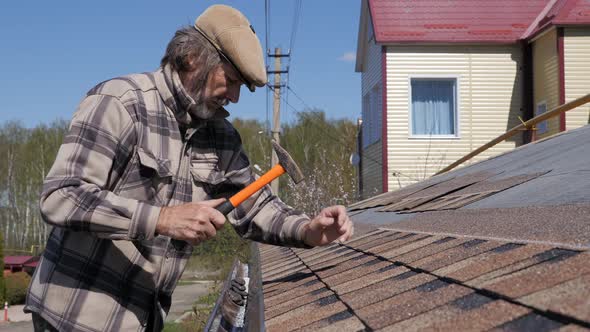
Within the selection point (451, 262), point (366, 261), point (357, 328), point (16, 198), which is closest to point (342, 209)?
point (366, 261)

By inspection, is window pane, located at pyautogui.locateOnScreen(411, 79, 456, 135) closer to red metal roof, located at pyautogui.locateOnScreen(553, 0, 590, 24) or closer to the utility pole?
red metal roof, located at pyautogui.locateOnScreen(553, 0, 590, 24)

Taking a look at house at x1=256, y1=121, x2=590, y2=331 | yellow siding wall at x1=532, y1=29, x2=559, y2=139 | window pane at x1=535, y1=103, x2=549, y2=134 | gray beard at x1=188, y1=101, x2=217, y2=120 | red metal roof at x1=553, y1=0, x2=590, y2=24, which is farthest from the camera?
window pane at x1=535, y1=103, x2=549, y2=134

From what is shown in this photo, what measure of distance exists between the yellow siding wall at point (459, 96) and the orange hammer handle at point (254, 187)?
15607mm

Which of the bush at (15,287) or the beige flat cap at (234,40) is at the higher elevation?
the beige flat cap at (234,40)

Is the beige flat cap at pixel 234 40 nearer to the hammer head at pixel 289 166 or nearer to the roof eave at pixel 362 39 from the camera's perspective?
the hammer head at pixel 289 166

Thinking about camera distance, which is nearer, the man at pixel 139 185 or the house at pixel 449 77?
the man at pixel 139 185

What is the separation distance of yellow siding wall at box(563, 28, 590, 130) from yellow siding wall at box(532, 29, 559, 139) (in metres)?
0.25

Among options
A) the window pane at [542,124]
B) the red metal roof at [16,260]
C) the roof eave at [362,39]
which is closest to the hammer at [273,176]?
the window pane at [542,124]

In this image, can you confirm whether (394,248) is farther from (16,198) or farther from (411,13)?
(16,198)

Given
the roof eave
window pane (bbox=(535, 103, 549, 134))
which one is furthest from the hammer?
the roof eave

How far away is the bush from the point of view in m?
35.2

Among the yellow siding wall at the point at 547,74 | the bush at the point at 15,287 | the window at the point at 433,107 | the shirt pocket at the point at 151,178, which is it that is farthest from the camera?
the bush at the point at 15,287

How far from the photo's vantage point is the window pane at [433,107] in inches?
736

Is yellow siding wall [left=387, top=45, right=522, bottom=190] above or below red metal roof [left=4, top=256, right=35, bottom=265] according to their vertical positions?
above
